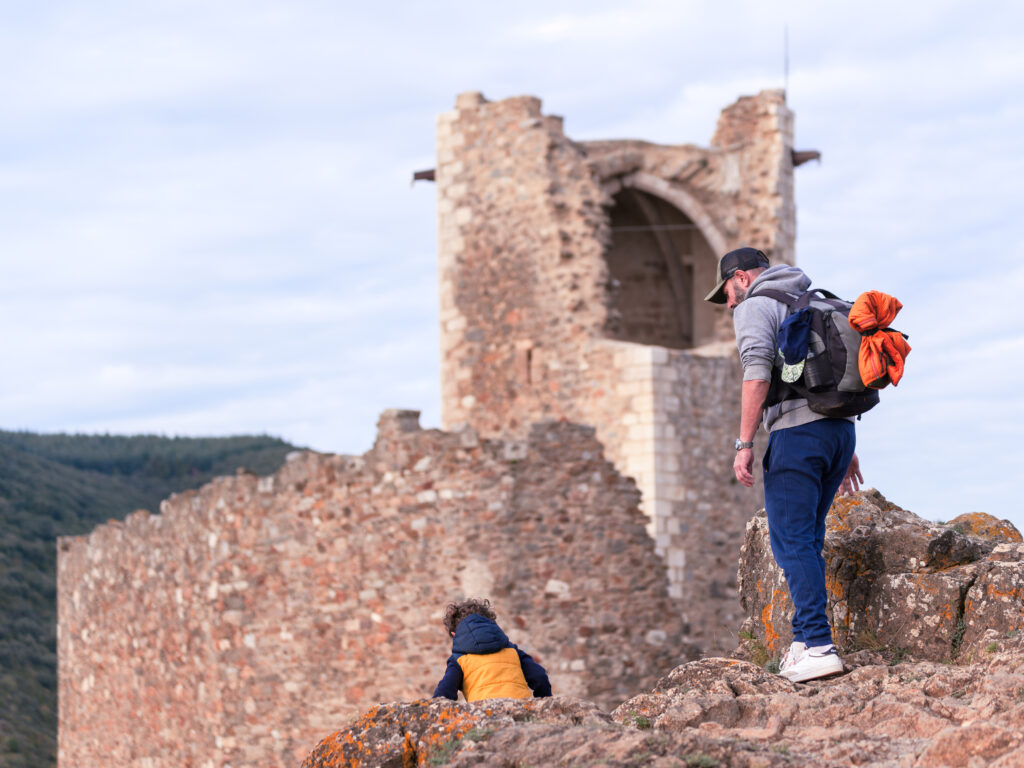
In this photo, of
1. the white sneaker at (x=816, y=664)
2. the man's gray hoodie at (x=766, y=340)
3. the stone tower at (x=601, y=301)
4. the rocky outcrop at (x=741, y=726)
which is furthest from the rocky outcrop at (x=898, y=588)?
the stone tower at (x=601, y=301)

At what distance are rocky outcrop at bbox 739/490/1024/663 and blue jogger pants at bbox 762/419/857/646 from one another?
1.69ft

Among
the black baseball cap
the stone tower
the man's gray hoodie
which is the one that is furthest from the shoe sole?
the stone tower

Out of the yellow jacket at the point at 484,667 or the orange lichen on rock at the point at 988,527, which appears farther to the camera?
the orange lichen on rock at the point at 988,527

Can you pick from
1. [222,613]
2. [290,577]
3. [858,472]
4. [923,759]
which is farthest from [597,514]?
[923,759]

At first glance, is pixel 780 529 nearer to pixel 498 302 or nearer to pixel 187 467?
pixel 498 302

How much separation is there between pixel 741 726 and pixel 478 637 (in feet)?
4.45

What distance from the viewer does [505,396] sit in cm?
1474

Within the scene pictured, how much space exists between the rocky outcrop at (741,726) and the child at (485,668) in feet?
2.37

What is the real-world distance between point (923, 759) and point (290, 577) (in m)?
8.96

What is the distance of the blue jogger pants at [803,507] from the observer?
4.96 meters

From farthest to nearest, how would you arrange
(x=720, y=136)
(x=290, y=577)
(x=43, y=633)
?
(x=43, y=633)
(x=720, y=136)
(x=290, y=577)

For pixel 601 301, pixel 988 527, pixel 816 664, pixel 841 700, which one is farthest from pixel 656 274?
pixel 841 700

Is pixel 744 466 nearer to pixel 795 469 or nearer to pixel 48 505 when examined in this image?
pixel 795 469

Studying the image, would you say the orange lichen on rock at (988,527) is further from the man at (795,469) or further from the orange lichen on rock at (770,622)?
the man at (795,469)
